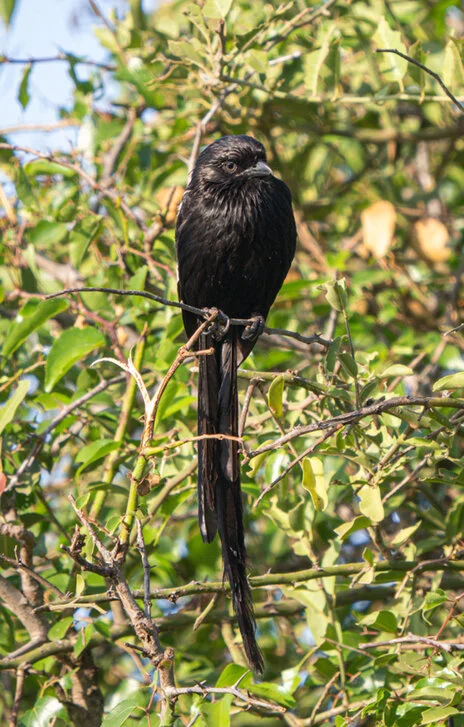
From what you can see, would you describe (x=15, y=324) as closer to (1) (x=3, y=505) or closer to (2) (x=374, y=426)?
(1) (x=3, y=505)

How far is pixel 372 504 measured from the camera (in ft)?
7.13

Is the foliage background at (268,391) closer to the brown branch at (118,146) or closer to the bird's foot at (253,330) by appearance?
the brown branch at (118,146)

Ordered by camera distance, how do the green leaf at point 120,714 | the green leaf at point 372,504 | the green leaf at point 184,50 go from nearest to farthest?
the green leaf at point 120,714
the green leaf at point 372,504
the green leaf at point 184,50

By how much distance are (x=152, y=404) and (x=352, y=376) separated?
606 millimetres

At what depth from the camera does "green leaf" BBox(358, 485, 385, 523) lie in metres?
2.16

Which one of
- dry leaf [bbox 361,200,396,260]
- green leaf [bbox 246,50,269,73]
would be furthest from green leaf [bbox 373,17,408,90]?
dry leaf [bbox 361,200,396,260]

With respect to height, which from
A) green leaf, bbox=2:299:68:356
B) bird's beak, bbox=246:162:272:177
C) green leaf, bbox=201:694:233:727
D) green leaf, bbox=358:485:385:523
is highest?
bird's beak, bbox=246:162:272:177

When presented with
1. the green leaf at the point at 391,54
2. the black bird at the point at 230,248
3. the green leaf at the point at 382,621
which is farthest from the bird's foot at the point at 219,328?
the green leaf at the point at 382,621

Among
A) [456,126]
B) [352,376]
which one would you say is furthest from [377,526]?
[456,126]

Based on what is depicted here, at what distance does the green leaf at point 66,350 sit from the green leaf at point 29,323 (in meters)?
0.09

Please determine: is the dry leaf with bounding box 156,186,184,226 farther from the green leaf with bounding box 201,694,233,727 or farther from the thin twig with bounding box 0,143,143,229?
the green leaf with bounding box 201,694,233,727

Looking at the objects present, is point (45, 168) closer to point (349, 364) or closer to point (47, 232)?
point (47, 232)

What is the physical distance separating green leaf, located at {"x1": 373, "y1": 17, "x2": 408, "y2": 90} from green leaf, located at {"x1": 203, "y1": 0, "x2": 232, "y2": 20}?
502mm

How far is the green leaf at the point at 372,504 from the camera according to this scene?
2156mm
